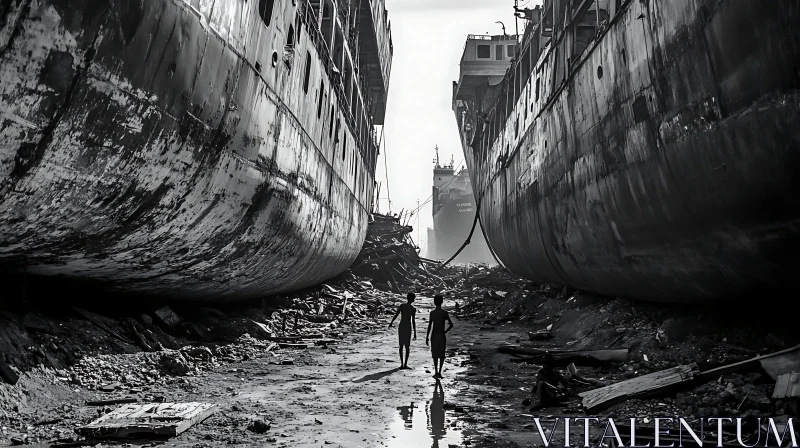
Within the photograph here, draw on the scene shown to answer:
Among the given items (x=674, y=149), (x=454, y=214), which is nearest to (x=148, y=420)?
(x=674, y=149)

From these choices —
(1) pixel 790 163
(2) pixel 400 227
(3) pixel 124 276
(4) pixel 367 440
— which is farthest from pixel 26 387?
(2) pixel 400 227

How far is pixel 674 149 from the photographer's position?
4.59 metres

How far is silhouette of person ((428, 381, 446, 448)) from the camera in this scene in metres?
3.93

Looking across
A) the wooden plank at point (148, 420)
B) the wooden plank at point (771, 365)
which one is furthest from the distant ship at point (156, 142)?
the wooden plank at point (771, 365)

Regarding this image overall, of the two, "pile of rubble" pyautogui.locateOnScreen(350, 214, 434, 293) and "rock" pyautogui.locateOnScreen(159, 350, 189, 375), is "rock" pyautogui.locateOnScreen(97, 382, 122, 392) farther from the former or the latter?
"pile of rubble" pyautogui.locateOnScreen(350, 214, 434, 293)

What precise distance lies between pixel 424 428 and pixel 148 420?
2077 millimetres

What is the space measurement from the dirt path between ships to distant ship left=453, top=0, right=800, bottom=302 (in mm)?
2100

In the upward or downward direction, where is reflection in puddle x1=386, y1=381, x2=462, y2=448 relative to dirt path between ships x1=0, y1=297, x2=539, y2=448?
downward

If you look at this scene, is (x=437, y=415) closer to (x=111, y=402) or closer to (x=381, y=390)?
(x=381, y=390)

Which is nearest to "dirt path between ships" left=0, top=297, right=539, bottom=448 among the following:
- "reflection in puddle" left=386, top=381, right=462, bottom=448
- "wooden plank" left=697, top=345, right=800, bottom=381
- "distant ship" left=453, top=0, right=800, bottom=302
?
"reflection in puddle" left=386, top=381, right=462, bottom=448

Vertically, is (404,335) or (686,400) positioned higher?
(404,335)

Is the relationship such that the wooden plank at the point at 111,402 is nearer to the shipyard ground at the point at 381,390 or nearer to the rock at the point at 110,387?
the shipyard ground at the point at 381,390

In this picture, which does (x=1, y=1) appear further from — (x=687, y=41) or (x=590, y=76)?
(x=590, y=76)

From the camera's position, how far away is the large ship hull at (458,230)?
176ft
